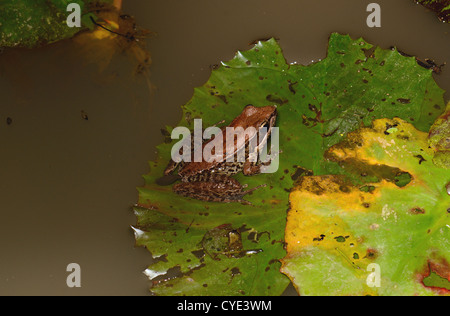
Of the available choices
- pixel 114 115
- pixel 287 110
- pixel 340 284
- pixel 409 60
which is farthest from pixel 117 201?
pixel 409 60

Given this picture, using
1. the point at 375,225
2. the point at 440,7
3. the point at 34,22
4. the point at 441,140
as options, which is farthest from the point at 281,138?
the point at 34,22

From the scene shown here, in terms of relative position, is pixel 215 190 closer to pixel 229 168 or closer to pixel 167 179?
pixel 229 168

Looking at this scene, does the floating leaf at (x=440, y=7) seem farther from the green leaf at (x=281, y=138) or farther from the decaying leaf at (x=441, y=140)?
the decaying leaf at (x=441, y=140)

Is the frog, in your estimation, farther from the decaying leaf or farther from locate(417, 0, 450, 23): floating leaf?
locate(417, 0, 450, 23): floating leaf

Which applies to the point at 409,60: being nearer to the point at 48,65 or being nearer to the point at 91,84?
the point at 91,84

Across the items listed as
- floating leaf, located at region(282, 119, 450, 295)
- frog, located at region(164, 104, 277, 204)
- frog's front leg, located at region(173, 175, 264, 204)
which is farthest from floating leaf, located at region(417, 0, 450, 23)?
frog's front leg, located at region(173, 175, 264, 204)
